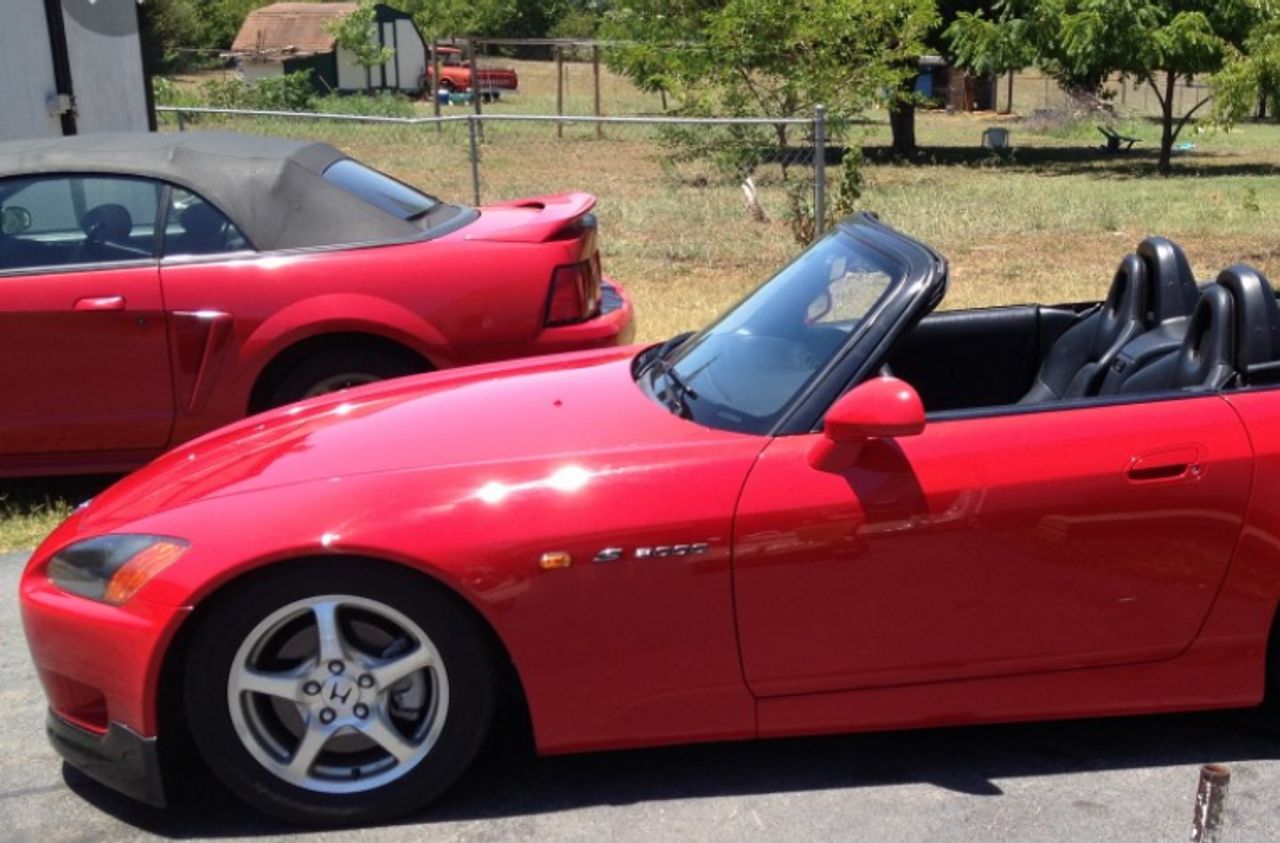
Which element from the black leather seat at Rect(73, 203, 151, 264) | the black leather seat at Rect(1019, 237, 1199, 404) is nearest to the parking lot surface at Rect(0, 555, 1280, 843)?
the black leather seat at Rect(1019, 237, 1199, 404)

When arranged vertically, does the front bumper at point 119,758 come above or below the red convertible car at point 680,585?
below

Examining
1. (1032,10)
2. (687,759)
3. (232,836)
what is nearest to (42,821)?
(232,836)

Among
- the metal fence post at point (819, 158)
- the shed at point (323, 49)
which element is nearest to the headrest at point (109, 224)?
the metal fence post at point (819, 158)

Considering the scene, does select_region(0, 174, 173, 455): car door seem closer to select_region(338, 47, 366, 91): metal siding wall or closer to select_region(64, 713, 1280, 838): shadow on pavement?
select_region(64, 713, 1280, 838): shadow on pavement

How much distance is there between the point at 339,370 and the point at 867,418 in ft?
11.1

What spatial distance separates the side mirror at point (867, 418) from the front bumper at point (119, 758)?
1.69 metres

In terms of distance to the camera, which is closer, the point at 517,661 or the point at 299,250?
the point at 517,661

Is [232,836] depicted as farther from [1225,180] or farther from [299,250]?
[1225,180]

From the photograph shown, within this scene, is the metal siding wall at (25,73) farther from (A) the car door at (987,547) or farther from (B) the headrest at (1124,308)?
(A) the car door at (987,547)

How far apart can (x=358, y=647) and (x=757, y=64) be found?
16.6m

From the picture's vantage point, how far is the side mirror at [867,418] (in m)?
3.31

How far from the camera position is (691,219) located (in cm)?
1412

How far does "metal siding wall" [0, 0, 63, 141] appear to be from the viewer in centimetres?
1129

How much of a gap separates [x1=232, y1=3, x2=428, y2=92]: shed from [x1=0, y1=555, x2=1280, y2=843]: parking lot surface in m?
47.7
